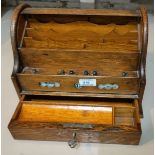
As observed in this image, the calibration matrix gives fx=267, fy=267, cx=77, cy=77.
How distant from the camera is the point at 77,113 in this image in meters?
1.38

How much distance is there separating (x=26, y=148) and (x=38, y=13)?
0.70 metres

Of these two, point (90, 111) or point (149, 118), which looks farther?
point (149, 118)

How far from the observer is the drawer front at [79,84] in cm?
135

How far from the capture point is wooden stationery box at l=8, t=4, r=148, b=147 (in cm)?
129

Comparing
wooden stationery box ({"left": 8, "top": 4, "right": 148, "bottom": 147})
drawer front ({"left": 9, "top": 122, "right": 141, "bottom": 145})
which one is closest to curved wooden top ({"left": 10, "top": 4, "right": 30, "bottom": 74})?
wooden stationery box ({"left": 8, "top": 4, "right": 148, "bottom": 147})

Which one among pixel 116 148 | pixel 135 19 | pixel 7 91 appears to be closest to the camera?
pixel 116 148

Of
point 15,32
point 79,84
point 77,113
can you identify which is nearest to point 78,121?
point 77,113

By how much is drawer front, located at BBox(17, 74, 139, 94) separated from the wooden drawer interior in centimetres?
7

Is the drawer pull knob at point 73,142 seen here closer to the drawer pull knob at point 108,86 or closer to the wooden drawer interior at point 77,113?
the wooden drawer interior at point 77,113

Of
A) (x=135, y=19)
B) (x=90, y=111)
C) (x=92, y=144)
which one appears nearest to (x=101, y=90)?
(x=90, y=111)

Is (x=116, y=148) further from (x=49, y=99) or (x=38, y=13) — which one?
(x=38, y=13)

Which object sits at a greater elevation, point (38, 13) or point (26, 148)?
point (38, 13)

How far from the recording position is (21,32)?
4.65 ft

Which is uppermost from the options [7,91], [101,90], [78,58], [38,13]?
[38,13]
